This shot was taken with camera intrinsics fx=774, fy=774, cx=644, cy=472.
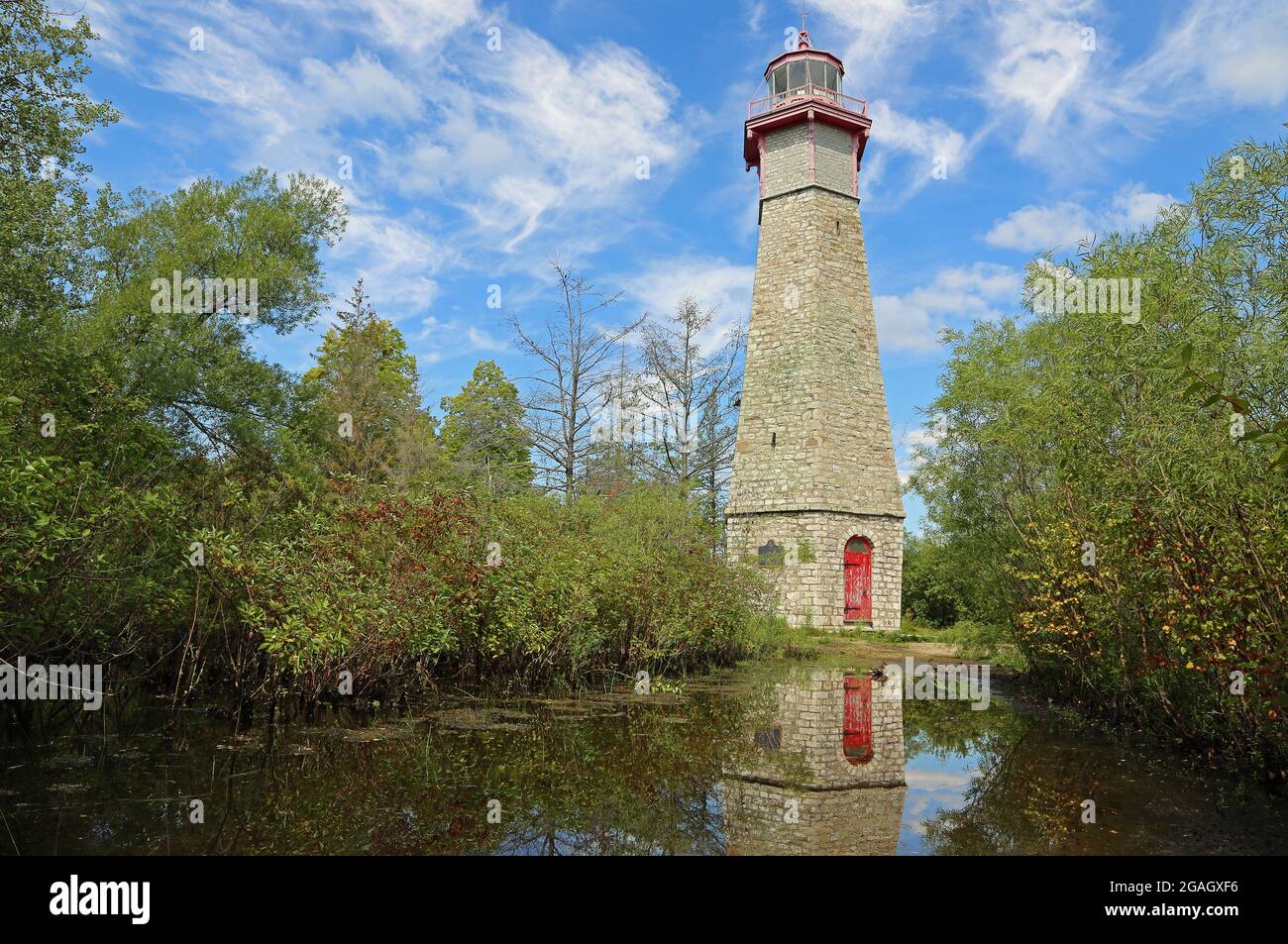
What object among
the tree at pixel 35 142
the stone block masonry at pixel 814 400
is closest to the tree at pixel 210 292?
the tree at pixel 35 142

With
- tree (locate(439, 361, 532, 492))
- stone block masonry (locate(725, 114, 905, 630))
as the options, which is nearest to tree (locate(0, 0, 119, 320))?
tree (locate(439, 361, 532, 492))

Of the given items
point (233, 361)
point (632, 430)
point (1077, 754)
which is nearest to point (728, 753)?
point (1077, 754)

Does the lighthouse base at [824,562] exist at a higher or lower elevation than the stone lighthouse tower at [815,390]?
lower

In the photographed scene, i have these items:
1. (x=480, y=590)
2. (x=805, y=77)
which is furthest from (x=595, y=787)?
(x=805, y=77)

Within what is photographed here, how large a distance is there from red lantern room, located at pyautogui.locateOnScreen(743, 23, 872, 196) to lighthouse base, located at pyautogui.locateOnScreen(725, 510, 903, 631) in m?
10.00

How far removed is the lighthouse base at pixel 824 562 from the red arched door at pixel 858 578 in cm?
3

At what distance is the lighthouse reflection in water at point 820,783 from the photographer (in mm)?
5020

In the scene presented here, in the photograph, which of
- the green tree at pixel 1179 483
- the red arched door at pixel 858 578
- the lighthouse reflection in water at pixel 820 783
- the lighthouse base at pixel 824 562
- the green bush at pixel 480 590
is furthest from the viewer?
the red arched door at pixel 858 578

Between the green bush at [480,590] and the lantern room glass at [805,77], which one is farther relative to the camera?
the lantern room glass at [805,77]

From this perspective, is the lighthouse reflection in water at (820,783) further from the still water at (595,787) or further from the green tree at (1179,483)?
the green tree at (1179,483)

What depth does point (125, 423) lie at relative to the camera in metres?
8.41

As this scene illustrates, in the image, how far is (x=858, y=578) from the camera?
70.4 feet

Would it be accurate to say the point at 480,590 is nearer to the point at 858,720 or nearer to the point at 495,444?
the point at 858,720

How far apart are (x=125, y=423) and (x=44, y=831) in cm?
501
